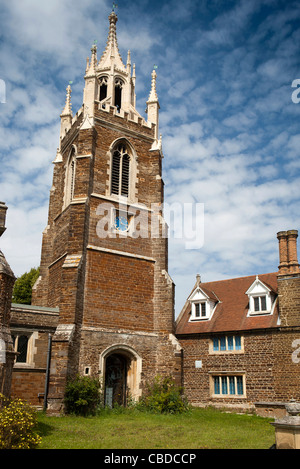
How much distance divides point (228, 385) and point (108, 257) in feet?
31.0

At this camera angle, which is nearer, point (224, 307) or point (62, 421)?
point (62, 421)

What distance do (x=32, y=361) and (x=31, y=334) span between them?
1.15 m

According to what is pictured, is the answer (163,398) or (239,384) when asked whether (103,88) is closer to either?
(163,398)

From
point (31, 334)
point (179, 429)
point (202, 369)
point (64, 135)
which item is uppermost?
point (64, 135)

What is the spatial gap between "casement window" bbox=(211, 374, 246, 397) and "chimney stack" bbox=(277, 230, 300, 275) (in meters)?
6.07

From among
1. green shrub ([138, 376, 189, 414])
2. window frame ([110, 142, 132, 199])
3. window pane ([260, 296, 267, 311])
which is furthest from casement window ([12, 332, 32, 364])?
window pane ([260, 296, 267, 311])

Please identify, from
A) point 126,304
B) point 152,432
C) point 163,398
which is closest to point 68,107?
point 126,304

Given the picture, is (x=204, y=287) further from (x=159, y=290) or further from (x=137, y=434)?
(x=137, y=434)

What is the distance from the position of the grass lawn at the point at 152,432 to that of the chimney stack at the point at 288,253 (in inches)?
302

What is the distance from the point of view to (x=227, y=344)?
23.1 metres

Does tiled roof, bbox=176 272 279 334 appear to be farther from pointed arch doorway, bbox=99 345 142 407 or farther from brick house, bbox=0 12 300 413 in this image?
pointed arch doorway, bbox=99 345 142 407
